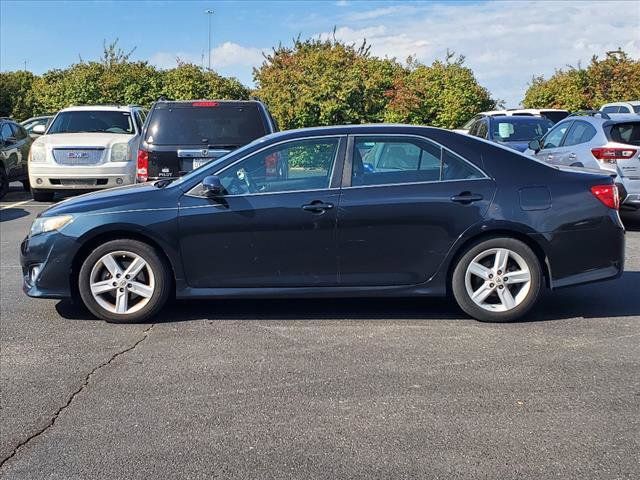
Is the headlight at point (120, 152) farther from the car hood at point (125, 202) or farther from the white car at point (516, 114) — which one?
the car hood at point (125, 202)

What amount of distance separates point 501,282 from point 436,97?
52.7 ft

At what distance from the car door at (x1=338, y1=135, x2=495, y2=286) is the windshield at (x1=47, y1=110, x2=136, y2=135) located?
856 cm

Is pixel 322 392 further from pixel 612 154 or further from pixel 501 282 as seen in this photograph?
pixel 612 154

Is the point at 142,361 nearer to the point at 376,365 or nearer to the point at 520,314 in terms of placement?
the point at 376,365

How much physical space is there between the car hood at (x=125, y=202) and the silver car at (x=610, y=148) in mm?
6483

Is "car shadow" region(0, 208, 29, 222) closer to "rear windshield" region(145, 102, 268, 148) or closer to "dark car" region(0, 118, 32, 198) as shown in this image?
"dark car" region(0, 118, 32, 198)

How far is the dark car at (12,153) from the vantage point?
50.1ft

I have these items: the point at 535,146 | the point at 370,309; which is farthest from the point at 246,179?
the point at 535,146

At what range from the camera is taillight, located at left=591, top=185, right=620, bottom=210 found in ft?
19.1

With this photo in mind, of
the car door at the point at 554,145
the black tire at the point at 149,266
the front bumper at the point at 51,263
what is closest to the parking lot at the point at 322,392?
the black tire at the point at 149,266

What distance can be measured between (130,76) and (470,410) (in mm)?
21523

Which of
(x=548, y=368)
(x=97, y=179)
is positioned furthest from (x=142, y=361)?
(x=97, y=179)

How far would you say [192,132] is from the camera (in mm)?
9125

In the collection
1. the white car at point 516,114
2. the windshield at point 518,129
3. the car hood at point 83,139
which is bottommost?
the car hood at point 83,139
